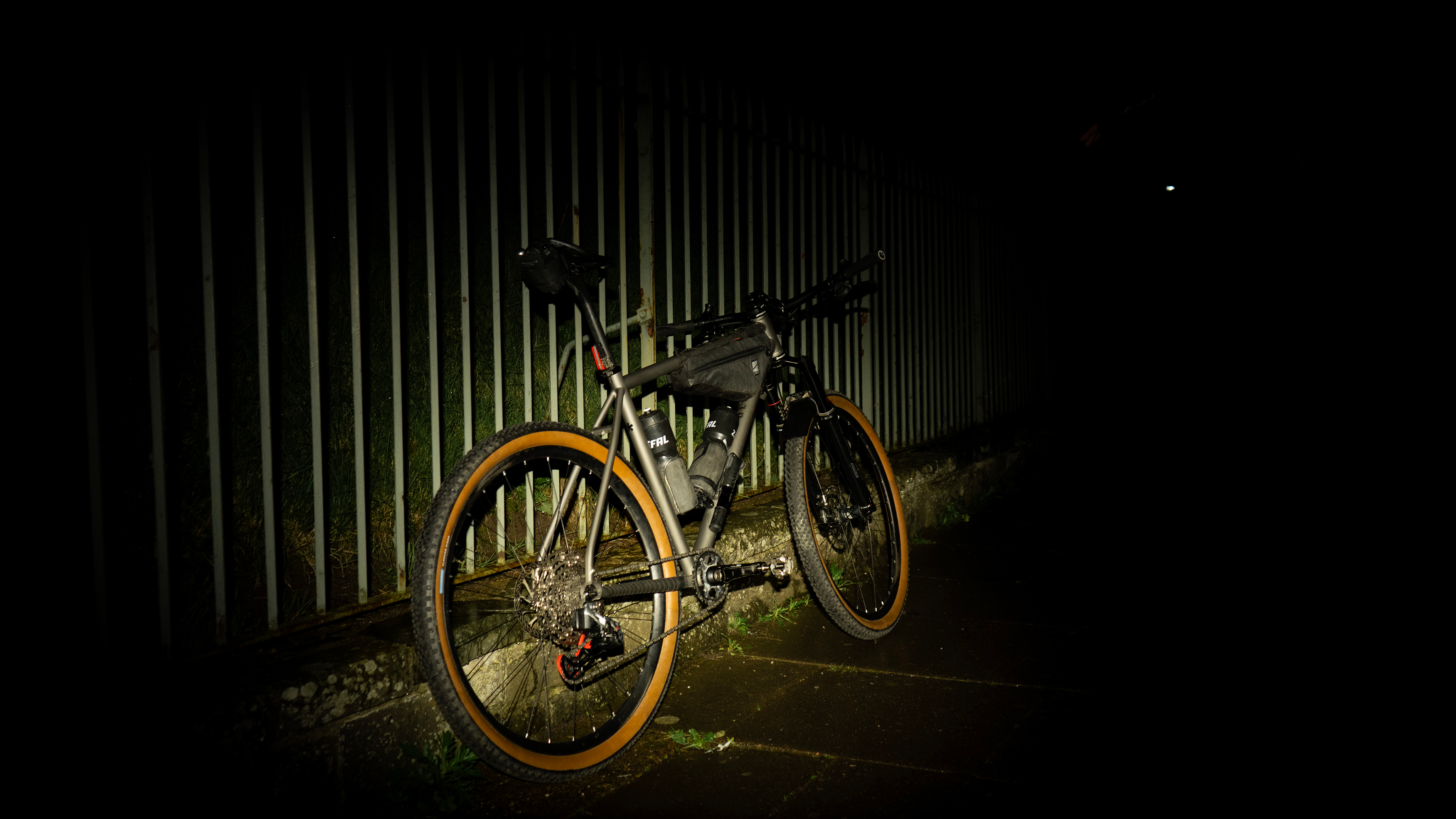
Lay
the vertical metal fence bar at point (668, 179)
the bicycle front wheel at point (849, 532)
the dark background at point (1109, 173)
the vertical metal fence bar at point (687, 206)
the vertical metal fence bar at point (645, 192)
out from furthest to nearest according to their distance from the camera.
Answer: the vertical metal fence bar at point (687, 206), the vertical metal fence bar at point (668, 179), the vertical metal fence bar at point (645, 192), the bicycle front wheel at point (849, 532), the dark background at point (1109, 173)

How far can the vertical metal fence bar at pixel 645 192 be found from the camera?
3.69 meters

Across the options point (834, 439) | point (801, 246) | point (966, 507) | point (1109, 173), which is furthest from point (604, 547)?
point (1109, 173)

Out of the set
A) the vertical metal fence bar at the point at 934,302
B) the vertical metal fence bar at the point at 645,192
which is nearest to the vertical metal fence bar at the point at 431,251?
the vertical metal fence bar at the point at 645,192

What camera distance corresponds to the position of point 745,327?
339 centimetres

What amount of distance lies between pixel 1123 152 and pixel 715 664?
10137 millimetres

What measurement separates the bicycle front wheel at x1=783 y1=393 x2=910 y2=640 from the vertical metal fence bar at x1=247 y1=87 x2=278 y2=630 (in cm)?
178

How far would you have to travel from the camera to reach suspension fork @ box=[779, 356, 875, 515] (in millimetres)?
3604

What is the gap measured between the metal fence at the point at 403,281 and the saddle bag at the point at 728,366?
396 millimetres

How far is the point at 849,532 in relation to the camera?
12.4ft

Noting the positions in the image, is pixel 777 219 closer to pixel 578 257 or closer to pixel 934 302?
pixel 578 257

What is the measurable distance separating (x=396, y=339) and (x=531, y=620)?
920mm

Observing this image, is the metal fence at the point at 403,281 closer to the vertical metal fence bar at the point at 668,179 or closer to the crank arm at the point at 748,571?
the vertical metal fence bar at the point at 668,179

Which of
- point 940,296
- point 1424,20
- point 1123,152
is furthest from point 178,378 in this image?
point 1424,20

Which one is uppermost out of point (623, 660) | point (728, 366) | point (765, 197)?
point (765, 197)
